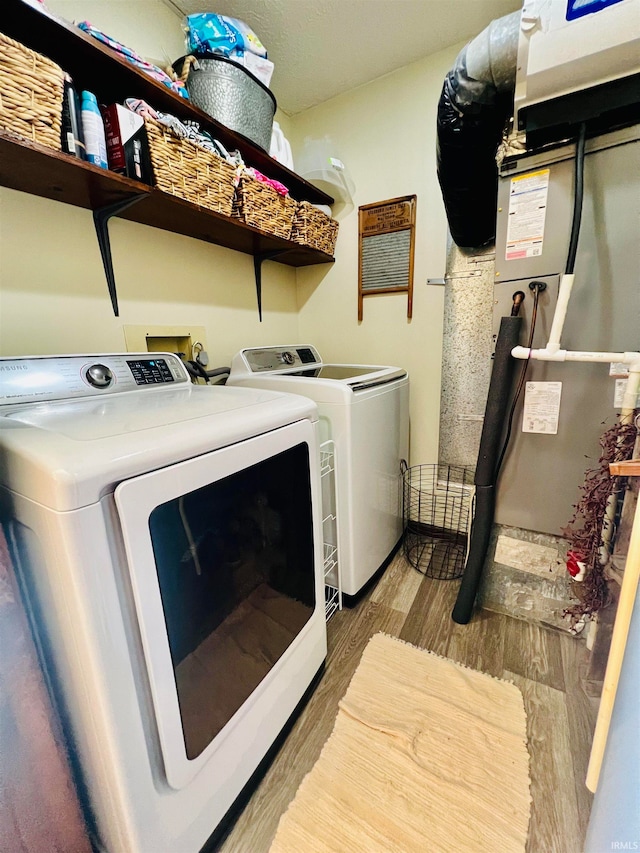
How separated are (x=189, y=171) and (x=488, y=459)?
1.64 m

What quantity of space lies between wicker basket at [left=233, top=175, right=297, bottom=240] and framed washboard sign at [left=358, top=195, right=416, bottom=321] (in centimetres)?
54

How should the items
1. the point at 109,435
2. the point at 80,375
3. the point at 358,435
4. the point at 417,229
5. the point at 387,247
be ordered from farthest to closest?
the point at 387,247 < the point at 417,229 < the point at 358,435 < the point at 80,375 < the point at 109,435

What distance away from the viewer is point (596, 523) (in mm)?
1163

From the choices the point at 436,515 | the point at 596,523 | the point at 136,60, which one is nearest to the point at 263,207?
the point at 136,60

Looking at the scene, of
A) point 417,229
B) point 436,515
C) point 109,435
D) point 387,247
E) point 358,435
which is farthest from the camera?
point 436,515

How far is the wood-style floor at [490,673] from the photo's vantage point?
3.04ft

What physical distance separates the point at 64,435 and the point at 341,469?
3.37 feet

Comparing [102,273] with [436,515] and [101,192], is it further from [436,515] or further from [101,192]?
[436,515]

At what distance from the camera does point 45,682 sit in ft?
2.25

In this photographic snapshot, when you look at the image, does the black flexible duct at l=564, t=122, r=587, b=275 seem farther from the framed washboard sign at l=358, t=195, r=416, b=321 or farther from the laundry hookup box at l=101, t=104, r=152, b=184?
the laundry hookup box at l=101, t=104, r=152, b=184

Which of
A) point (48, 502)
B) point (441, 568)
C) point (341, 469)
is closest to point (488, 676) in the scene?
point (441, 568)

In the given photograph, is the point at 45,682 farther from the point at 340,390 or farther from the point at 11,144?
the point at 11,144

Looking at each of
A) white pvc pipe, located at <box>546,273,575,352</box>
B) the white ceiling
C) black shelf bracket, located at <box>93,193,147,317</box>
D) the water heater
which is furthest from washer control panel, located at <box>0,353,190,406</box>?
the white ceiling

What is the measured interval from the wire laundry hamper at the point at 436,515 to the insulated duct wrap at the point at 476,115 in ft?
4.58
